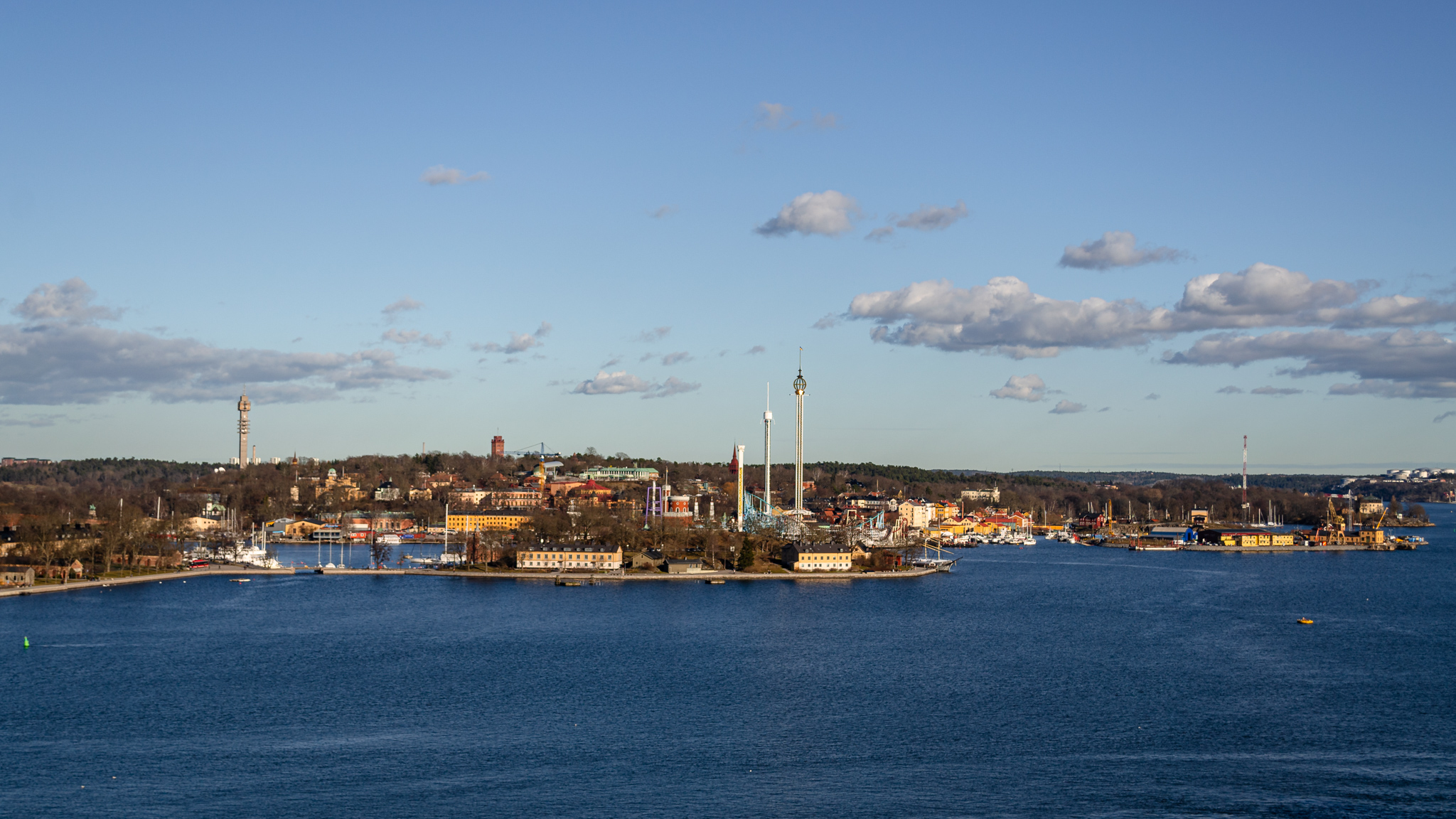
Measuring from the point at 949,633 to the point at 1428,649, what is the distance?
32.9 ft

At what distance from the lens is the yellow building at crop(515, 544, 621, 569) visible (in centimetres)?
4359

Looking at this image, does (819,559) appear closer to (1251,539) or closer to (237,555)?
(237,555)

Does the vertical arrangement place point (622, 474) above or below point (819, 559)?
above

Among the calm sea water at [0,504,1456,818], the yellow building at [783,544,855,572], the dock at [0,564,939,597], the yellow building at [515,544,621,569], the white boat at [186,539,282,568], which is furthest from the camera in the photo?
the white boat at [186,539,282,568]

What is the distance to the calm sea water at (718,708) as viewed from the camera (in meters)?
14.6

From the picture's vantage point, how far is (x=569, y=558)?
144ft

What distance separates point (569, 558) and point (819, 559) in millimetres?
9105

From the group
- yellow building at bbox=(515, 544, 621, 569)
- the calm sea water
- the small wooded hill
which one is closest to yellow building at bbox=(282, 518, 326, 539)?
the small wooded hill

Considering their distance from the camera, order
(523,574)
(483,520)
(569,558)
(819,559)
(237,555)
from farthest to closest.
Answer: (483,520) < (237,555) < (819,559) < (569,558) < (523,574)

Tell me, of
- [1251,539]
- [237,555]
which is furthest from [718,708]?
[1251,539]

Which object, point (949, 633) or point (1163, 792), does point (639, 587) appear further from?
point (1163, 792)

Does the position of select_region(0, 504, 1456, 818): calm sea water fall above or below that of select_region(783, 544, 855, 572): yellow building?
below

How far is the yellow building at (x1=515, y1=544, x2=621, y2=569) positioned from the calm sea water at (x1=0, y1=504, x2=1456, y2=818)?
28.4 feet

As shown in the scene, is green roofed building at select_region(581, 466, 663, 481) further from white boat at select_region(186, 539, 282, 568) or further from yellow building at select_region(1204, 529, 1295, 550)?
white boat at select_region(186, 539, 282, 568)
